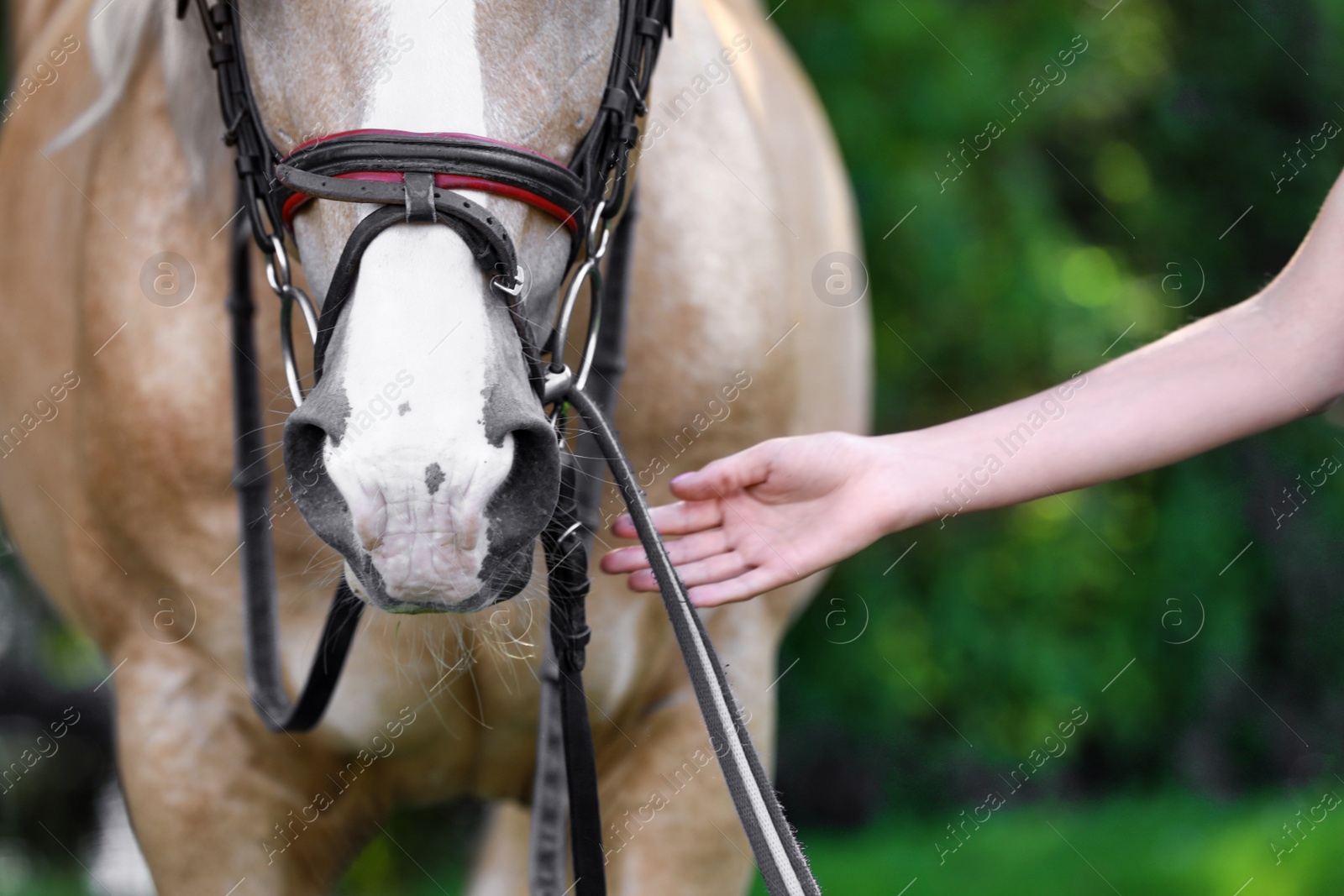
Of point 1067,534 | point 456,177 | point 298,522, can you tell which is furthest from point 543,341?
point 1067,534

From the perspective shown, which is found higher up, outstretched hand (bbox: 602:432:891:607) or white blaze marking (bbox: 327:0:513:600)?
white blaze marking (bbox: 327:0:513:600)

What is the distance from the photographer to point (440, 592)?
115cm

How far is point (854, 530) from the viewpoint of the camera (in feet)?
4.53

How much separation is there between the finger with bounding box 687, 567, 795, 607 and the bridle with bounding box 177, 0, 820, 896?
0.12 metres

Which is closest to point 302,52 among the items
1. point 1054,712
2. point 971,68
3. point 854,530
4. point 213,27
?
point 213,27

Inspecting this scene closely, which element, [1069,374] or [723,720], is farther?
[1069,374]

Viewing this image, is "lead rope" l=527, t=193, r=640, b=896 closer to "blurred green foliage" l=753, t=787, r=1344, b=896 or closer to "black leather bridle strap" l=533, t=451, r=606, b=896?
"black leather bridle strap" l=533, t=451, r=606, b=896

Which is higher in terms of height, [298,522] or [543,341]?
[543,341]

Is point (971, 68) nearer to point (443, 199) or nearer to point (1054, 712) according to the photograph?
point (1054, 712)

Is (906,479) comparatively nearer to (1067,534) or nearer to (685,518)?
(685,518)

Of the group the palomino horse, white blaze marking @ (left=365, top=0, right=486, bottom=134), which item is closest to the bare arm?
the palomino horse

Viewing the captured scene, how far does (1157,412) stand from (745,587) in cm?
49

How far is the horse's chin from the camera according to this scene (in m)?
1.15

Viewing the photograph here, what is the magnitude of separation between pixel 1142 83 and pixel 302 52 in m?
4.25
